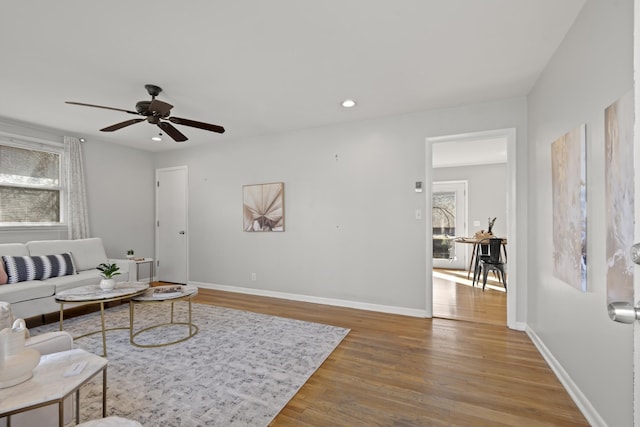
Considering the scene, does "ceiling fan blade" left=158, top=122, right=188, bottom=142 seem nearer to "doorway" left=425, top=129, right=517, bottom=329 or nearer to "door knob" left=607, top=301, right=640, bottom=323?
"doorway" left=425, top=129, right=517, bottom=329

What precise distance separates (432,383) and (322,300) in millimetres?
2172

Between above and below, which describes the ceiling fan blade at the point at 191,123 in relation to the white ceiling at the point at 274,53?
below

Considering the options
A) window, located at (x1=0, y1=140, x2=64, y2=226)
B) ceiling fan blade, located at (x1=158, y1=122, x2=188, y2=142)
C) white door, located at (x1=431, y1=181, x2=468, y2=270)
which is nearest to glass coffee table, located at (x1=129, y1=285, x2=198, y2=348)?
ceiling fan blade, located at (x1=158, y1=122, x2=188, y2=142)

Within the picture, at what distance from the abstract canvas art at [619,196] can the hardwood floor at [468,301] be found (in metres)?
2.14

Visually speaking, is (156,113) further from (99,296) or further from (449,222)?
(449,222)

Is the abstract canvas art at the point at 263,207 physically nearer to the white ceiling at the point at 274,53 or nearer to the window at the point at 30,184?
the white ceiling at the point at 274,53

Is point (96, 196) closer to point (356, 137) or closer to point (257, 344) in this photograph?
point (257, 344)

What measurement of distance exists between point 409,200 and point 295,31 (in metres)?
2.32

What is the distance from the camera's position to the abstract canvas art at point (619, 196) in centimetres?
131

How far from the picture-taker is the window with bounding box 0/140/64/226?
3.81 metres

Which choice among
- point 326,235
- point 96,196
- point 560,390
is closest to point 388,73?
point 326,235

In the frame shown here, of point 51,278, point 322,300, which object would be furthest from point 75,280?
point 322,300

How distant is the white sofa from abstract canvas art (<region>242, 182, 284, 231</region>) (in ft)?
5.81

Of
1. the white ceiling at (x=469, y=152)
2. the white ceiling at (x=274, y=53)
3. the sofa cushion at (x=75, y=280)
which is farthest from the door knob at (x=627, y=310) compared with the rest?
the sofa cushion at (x=75, y=280)
